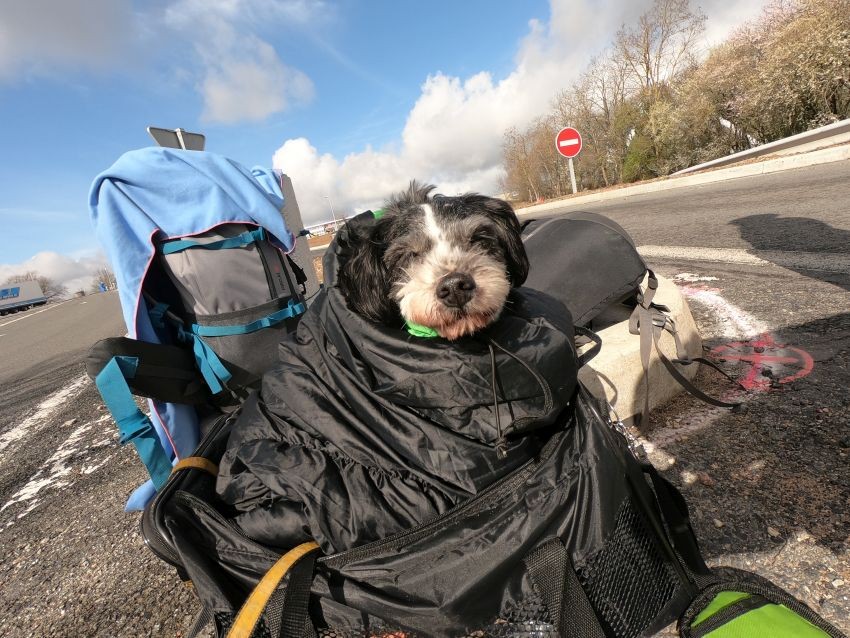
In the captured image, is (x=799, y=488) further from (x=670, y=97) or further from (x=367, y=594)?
(x=670, y=97)

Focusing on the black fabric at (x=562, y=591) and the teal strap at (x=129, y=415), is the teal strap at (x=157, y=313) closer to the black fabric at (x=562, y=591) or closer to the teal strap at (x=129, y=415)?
the teal strap at (x=129, y=415)

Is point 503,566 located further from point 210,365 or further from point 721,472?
point 210,365

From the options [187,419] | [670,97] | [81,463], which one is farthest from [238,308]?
[670,97]

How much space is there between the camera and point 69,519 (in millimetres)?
2936

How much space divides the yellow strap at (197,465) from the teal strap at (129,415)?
451 millimetres

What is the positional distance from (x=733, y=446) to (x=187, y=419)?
9.97ft

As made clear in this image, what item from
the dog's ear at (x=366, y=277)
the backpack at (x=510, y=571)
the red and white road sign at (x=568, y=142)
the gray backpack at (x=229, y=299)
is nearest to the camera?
the backpack at (x=510, y=571)

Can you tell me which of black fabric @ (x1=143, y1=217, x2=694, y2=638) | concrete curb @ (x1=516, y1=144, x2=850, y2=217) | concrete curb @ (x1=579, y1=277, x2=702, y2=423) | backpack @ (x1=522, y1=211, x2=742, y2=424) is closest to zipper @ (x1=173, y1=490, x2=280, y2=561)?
black fabric @ (x1=143, y1=217, x2=694, y2=638)

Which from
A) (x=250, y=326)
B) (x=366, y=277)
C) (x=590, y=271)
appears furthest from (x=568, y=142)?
(x=366, y=277)

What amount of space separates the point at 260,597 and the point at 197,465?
2.35 ft

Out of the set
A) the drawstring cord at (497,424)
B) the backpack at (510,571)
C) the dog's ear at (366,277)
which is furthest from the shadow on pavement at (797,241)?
the dog's ear at (366,277)

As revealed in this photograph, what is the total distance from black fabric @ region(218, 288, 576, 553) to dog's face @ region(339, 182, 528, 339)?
12 centimetres

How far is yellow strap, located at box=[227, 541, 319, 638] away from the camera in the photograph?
1350 mm

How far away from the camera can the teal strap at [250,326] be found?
253 cm
